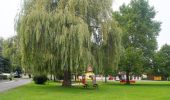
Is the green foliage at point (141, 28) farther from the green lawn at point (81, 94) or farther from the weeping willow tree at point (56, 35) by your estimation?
the green lawn at point (81, 94)

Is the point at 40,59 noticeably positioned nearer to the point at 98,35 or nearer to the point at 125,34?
the point at 98,35

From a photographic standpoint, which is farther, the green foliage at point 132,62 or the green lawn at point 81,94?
the green foliage at point 132,62

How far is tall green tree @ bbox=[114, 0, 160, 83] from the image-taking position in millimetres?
60875

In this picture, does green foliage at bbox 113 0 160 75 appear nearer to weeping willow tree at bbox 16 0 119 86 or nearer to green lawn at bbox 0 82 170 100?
weeping willow tree at bbox 16 0 119 86

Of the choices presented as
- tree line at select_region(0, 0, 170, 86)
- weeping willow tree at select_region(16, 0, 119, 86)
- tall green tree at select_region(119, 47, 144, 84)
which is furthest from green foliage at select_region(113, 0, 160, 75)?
weeping willow tree at select_region(16, 0, 119, 86)

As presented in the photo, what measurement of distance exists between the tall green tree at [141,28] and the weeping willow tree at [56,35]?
2386 centimetres

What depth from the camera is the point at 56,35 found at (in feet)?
114

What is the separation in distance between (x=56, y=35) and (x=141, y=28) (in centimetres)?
2888

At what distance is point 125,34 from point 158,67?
22.7 ft

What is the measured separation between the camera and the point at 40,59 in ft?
117

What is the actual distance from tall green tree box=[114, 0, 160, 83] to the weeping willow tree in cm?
2386

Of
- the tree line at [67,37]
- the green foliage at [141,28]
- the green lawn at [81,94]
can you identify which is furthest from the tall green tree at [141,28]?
the green lawn at [81,94]

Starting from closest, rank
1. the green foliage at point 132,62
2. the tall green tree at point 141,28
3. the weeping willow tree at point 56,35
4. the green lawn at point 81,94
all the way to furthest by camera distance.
Result: the green lawn at point 81,94 → the weeping willow tree at point 56,35 → the green foliage at point 132,62 → the tall green tree at point 141,28

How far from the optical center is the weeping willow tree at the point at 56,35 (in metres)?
34.2
